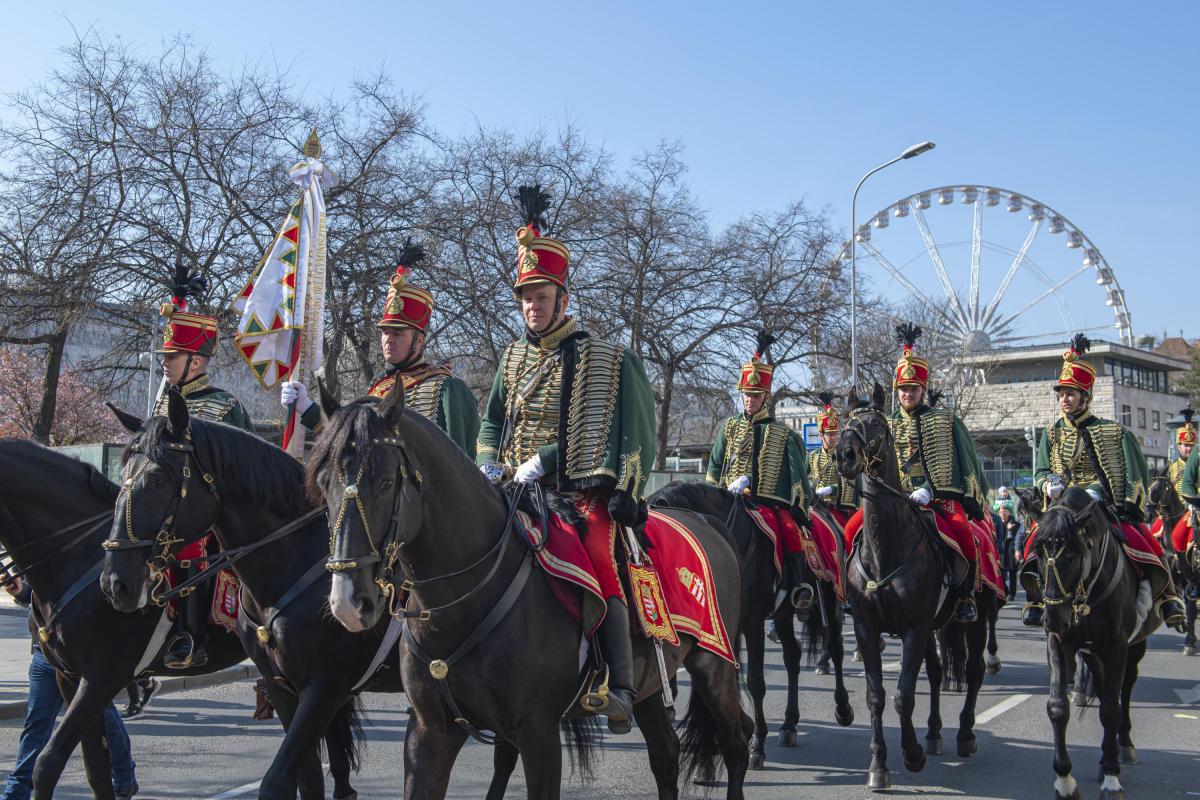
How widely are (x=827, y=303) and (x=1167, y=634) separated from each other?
1033 cm

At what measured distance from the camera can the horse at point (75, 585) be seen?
600 cm

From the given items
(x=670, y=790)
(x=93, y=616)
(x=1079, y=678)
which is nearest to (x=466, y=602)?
(x=670, y=790)

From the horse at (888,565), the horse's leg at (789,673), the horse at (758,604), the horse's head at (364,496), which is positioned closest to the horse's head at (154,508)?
the horse's head at (364,496)

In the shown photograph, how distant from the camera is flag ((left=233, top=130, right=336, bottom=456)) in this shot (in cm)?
988

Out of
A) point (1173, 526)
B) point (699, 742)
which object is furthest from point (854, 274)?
point (699, 742)

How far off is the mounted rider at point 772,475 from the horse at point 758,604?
22 cm

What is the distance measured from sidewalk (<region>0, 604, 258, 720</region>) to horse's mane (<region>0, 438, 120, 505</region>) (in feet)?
13.2

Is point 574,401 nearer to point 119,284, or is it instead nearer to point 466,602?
point 466,602

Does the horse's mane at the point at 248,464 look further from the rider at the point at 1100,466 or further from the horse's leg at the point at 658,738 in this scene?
the rider at the point at 1100,466

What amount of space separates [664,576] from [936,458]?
486cm

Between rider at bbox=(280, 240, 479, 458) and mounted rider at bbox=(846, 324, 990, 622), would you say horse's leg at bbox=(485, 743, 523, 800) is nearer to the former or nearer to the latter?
rider at bbox=(280, 240, 479, 458)

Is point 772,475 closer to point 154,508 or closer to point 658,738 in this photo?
point 658,738

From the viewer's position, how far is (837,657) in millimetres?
9500

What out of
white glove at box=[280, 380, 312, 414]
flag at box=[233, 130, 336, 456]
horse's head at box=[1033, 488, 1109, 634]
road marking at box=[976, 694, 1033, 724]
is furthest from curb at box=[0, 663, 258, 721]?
horse's head at box=[1033, 488, 1109, 634]
